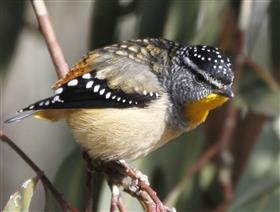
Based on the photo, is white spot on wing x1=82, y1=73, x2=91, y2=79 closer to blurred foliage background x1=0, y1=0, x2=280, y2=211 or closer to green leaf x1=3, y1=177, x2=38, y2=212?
green leaf x1=3, y1=177, x2=38, y2=212

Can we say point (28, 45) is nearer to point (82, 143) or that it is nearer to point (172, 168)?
point (172, 168)

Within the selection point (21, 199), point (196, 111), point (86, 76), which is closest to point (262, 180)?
point (196, 111)

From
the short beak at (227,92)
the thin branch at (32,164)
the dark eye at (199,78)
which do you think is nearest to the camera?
the thin branch at (32,164)

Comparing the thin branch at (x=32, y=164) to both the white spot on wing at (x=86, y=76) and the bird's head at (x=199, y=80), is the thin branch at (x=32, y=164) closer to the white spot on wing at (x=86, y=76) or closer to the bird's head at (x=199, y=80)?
the white spot on wing at (x=86, y=76)

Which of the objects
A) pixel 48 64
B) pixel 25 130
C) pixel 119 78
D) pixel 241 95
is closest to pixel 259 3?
pixel 241 95

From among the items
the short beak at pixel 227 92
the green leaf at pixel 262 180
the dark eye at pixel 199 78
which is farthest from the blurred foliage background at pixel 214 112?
the short beak at pixel 227 92

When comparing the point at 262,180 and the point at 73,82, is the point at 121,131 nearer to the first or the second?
the point at 73,82

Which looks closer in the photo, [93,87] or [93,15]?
[93,87]
